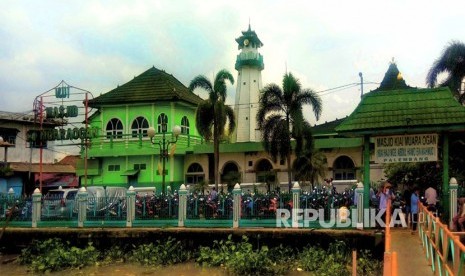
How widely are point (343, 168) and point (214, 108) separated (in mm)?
9193

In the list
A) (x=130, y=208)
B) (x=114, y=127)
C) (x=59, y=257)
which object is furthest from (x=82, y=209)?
(x=114, y=127)

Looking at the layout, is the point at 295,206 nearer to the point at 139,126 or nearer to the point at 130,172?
the point at 130,172

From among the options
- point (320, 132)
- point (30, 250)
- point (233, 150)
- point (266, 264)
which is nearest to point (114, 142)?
point (233, 150)

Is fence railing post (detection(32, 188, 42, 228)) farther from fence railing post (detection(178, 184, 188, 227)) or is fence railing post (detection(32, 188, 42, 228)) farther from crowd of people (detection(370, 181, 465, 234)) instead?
crowd of people (detection(370, 181, 465, 234))

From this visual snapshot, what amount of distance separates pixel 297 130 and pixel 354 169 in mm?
7216

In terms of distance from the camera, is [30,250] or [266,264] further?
[30,250]

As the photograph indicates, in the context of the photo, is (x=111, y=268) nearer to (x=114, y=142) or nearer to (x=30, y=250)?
(x=30, y=250)

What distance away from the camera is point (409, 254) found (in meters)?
11.2

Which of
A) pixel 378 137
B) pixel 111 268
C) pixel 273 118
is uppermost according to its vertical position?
pixel 273 118

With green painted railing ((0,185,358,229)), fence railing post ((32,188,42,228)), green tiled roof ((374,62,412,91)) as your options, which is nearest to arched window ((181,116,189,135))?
green tiled roof ((374,62,412,91))

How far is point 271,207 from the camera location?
15.9 meters

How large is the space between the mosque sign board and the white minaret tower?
88.6 ft

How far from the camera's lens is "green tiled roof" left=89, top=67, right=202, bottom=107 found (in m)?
32.8

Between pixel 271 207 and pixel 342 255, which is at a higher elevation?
pixel 271 207
